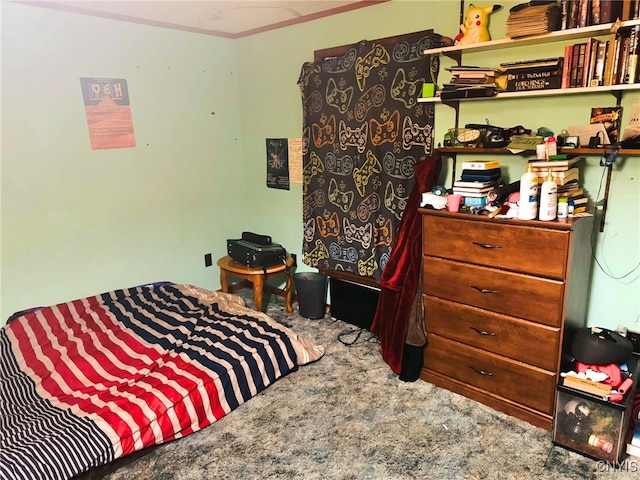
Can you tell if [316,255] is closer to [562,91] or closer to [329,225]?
[329,225]

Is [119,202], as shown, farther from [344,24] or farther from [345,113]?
[344,24]

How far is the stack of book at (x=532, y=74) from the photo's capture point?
212cm

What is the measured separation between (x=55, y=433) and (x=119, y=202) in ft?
6.15

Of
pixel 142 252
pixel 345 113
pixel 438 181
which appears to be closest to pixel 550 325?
pixel 438 181

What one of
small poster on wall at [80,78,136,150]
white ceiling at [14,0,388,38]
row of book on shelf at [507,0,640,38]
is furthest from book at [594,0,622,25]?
small poster on wall at [80,78,136,150]

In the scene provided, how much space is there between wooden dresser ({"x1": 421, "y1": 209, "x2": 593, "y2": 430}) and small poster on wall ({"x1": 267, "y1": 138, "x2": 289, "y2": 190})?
166cm

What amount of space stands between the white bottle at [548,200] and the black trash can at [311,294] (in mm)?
1807

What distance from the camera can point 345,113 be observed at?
3117 millimetres

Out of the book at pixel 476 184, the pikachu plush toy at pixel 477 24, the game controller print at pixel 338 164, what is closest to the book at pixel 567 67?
the pikachu plush toy at pixel 477 24

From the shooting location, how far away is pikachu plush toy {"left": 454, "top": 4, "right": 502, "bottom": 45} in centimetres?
233

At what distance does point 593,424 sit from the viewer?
6.43 feet

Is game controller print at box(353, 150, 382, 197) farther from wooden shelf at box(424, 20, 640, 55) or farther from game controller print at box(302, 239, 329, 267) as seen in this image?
wooden shelf at box(424, 20, 640, 55)

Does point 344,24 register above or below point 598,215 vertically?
above

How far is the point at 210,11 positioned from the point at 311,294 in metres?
2.11
